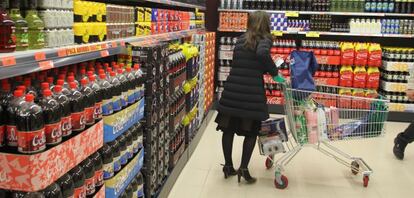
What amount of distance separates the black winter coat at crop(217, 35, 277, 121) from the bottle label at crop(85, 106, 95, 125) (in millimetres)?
2173

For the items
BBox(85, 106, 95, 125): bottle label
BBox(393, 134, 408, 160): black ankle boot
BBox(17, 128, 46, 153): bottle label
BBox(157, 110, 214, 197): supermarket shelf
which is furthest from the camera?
BBox(393, 134, 408, 160): black ankle boot

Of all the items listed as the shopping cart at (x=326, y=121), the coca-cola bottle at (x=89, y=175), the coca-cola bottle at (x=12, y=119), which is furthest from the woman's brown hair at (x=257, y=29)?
the coca-cola bottle at (x=12, y=119)

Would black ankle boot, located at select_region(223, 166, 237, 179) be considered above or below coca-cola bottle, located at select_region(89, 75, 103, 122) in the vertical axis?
below

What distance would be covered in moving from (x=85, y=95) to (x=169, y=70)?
70.5 inches

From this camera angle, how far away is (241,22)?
797 centimetres

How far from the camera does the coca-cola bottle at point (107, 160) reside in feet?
8.00

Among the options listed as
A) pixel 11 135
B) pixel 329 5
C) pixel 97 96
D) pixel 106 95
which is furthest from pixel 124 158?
pixel 329 5

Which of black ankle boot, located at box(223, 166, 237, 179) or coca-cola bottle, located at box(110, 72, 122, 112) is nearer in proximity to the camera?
coca-cola bottle, located at box(110, 72, 122, 112)

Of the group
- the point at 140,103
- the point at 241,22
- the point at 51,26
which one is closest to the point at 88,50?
the point at 51,26

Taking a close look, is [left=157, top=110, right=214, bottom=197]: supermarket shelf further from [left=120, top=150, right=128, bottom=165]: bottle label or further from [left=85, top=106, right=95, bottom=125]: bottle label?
[left=85, top=106, right=95, bottom=125]: bottle label

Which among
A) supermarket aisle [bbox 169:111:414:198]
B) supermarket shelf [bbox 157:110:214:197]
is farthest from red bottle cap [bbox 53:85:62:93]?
supermarket aisle [bbox 169:111:414:198]

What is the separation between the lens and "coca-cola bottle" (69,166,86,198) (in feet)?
6.66

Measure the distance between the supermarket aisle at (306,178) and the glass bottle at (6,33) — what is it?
2.57 metres

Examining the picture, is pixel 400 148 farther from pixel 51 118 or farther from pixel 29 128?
pixel 29 128
